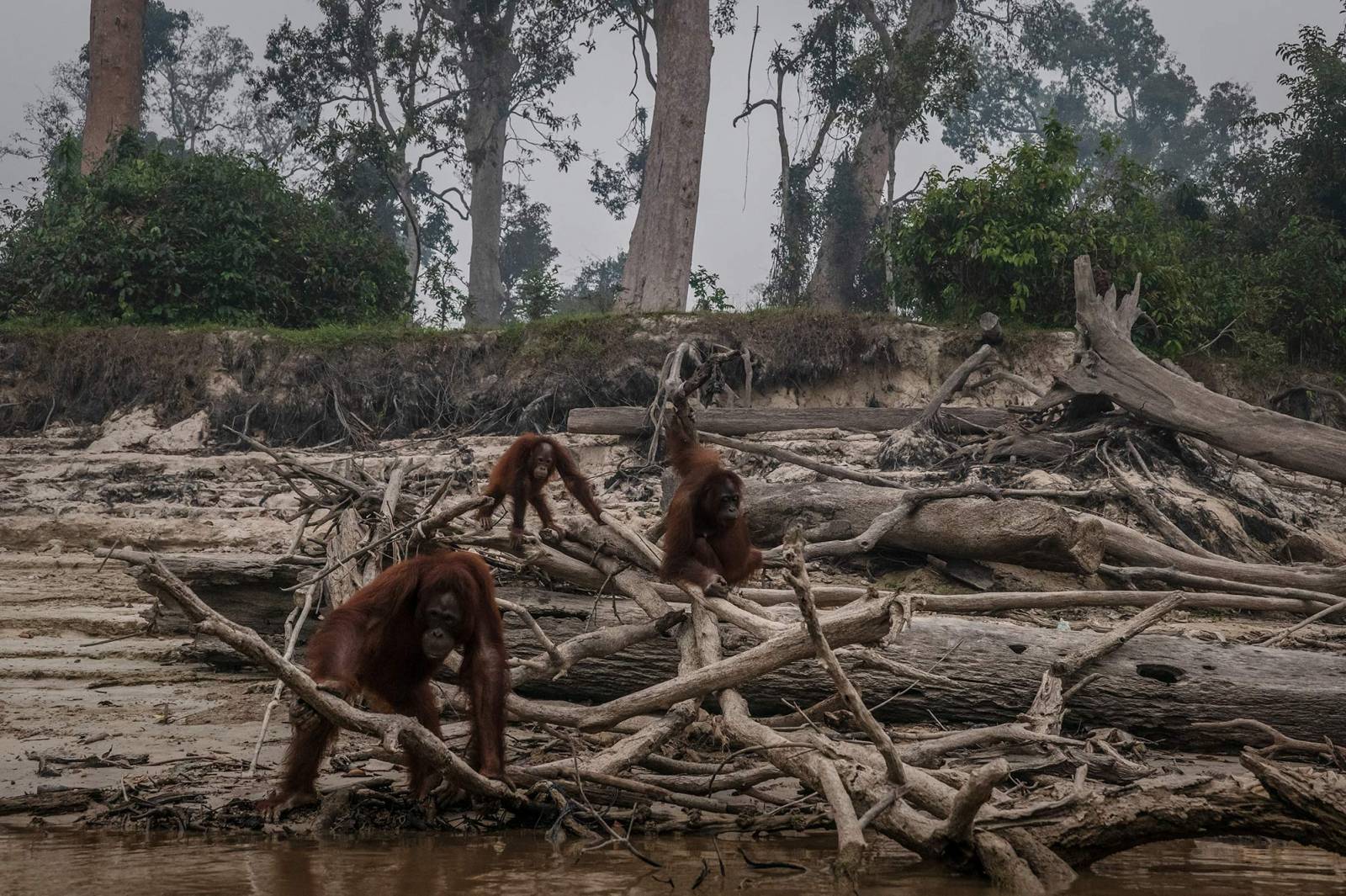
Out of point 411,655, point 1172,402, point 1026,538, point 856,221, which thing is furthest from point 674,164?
point 411,655

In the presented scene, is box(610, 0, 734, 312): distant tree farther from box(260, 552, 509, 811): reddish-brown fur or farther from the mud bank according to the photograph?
box(260, 552, 509, 811): reddish-brown fur

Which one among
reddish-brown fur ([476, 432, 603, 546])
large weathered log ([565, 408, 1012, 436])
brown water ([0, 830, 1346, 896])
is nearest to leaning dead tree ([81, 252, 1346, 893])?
brown water ([0, 830, 1346, 896])

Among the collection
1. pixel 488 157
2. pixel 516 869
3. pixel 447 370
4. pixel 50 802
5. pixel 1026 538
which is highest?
pixel 488 157

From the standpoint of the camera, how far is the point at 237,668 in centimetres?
754

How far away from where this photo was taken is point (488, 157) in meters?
28.0

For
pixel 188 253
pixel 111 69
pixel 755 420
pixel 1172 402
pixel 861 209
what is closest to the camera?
pixel 1172 402

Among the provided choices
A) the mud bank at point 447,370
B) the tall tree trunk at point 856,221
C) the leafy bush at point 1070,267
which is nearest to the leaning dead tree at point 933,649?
the mud bank at point 447,370

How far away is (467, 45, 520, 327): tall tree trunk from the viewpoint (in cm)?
2681

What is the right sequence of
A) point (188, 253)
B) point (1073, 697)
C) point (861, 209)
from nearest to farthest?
1. point (1073, 697)
2. point (188, 253)
3. point (861, 209)

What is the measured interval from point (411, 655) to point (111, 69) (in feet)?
68.3

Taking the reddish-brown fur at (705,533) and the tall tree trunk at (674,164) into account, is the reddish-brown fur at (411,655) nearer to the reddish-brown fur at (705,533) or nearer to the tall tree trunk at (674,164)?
the reddish-brown fur at (705,533)

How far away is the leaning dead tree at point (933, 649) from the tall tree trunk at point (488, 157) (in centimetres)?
1839

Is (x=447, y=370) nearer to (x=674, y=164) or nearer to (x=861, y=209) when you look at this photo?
(x=674, y=164)

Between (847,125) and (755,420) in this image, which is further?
(847,125)
